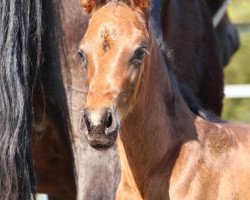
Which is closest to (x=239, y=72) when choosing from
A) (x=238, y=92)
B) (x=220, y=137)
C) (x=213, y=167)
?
Answer: (x=238, y=92)

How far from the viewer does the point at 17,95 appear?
402 cm

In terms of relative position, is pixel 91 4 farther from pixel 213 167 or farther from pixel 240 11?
pixel 240 11

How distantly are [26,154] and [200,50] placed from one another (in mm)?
1791

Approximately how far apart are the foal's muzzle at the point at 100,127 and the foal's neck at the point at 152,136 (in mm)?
352

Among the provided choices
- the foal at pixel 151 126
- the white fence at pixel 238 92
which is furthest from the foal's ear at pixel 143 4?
the white fence at pixel 238 92

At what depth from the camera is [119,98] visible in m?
3.40

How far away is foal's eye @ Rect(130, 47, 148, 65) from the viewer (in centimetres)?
346

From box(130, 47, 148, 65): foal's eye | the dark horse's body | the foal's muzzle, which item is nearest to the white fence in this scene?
the dark horse's body

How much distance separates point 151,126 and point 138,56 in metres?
0.37

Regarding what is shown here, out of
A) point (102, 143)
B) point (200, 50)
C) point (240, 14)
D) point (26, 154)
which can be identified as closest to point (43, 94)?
point (26, 154)

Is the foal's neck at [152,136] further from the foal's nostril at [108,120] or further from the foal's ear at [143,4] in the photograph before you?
the foal's nostril at [108,120]

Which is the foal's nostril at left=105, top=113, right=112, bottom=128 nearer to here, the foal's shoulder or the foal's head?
the foal's head

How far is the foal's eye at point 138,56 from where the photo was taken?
11.4 ft

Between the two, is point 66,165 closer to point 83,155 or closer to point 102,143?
point 83,155
